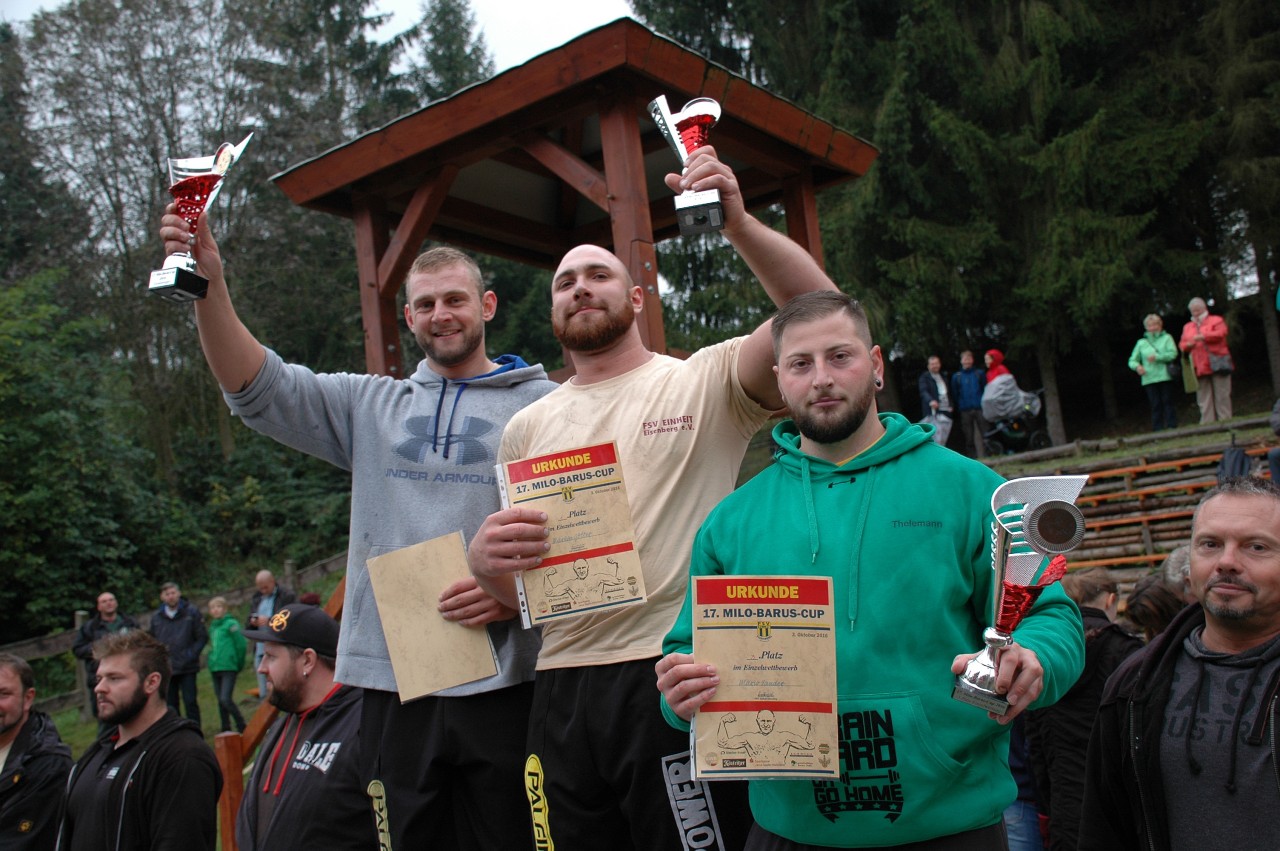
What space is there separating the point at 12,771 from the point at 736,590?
4.14 metres

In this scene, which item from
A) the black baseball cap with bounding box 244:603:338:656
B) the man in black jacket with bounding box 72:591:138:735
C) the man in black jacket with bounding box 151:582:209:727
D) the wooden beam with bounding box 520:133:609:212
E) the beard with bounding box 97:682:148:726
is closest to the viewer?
the beard with bounding box 97:682:148:726

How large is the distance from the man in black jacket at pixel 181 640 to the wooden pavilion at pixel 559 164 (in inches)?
Answer: 252

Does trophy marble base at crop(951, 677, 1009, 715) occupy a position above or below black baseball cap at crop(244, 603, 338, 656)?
above

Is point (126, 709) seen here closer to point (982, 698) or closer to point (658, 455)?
point (658, 455)

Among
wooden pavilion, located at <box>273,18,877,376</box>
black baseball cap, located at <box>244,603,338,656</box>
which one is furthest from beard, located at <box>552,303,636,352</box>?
black baseball cap, located at <box>244,603,338,656</box>

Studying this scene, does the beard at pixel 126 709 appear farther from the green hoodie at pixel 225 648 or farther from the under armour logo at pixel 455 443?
the green hoodie at pixel 225 648

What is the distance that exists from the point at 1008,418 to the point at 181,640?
1149cm

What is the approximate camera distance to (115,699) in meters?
4.31

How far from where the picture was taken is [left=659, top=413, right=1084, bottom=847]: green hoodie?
80.7 inches

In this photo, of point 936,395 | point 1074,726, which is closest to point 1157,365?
point 936,395

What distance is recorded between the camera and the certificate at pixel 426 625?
9.64 ft

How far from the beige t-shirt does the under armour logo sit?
0.84 feet

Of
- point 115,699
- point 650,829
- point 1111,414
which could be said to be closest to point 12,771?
point 115,699

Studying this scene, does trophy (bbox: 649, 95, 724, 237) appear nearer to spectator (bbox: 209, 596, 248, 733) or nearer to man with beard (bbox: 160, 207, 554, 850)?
man with beard (bbox: 160, 207, 554, 850)
